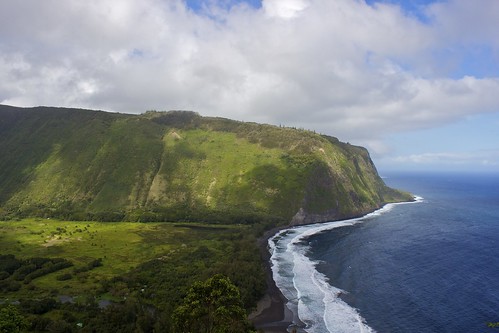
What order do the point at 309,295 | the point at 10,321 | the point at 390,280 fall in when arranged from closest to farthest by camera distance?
the point at 10,321, the point at 309,295, the point at 390,280

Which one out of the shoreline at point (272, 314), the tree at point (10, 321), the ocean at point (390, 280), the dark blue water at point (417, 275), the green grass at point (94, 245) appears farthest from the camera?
the green grass at point (94, 245)

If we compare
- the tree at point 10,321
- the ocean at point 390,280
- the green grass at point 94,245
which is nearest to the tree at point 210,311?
the tree at point 10,321

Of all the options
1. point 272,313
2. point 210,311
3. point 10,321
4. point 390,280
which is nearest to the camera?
point 10,321

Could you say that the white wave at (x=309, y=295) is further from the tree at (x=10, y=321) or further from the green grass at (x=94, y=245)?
the tree at (x=10, y=321)

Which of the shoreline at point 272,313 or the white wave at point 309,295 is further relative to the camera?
the white wave at point 309,295

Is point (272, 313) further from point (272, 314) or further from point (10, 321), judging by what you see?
point (10, 321)

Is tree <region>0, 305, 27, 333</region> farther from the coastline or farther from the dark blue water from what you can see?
the dark blue water

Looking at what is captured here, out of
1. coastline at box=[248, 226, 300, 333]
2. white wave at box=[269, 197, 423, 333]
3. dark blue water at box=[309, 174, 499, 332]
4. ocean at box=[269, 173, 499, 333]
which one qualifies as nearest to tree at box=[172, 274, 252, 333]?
coastline at box=[248, 226, 300, 333]

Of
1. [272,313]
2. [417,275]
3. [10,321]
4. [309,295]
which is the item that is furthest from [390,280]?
[10,321]
